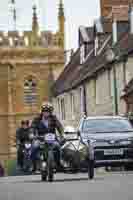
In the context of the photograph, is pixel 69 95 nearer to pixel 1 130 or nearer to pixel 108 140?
pixel 1 130

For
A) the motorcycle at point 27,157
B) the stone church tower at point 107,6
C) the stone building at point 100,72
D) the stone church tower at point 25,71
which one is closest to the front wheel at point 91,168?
the motorcycle at point 27,157

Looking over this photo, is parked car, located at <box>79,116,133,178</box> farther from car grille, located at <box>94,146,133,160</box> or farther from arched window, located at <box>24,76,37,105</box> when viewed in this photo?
arched window, located at <box>24,76,37,105</box>

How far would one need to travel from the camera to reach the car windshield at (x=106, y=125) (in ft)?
72.1

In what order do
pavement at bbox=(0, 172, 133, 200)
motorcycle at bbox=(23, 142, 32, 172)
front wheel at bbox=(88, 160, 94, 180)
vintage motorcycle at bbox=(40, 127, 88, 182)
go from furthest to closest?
motorcycle at bbox=(23, 142, 32, 172) → front wheel at bbox=(88, 160, 94, 180) → vintage motorcycle at bbox=(40, 127, 88, 182) → pavement at bbox=(0, 172, 133, 200)

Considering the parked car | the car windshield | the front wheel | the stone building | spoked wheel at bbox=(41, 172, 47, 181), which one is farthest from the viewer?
the stone building

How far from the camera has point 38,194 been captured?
46.4ft

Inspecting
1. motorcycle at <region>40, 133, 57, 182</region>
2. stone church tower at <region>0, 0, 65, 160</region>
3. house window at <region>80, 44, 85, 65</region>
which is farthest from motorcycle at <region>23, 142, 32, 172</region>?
stone church tower at <region>0, 0, 65, 160</region>

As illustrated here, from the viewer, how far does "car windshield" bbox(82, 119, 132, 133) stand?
22.0m

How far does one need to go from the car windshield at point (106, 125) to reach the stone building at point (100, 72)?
42.3 feet

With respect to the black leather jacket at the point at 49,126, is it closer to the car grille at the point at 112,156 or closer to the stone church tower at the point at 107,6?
the car grille at the point at 112,156

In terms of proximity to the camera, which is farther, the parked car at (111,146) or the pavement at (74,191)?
the parked car at (111,146)

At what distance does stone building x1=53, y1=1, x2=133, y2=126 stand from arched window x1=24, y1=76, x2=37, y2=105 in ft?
43.5

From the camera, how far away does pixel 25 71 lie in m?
72.9

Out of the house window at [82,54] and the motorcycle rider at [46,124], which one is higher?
the house window at [82,54]
